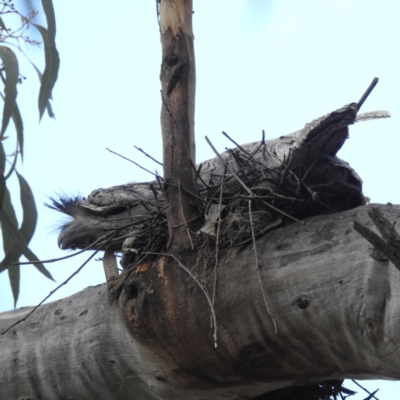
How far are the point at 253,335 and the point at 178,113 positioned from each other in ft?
2.38

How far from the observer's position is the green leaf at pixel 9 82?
3398 mm

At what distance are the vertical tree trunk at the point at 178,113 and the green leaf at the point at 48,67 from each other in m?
1.27

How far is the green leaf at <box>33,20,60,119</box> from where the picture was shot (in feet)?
11.9

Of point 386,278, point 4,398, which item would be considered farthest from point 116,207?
point 386,278

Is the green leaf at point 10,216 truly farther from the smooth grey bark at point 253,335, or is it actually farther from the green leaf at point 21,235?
the smooth grey bark at point 253,335

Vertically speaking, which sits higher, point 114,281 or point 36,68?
point 36,68

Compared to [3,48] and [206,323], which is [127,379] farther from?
[3,48]

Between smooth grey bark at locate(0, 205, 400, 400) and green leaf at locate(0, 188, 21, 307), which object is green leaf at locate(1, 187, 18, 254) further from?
smooth grey bark at locate(0, 205, 400, 400)

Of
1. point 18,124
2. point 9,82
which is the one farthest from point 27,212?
point 9,82

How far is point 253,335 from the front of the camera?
7.03 ft

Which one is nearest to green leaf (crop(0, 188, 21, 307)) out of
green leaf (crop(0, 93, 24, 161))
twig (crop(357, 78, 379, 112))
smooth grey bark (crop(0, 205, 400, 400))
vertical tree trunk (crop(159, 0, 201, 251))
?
green leaf (crop(0, 93, 24, 161))

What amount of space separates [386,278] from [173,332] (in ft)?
2.22

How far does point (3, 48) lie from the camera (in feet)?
11.6

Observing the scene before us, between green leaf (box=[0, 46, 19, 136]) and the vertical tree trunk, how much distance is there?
1.16m
